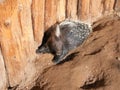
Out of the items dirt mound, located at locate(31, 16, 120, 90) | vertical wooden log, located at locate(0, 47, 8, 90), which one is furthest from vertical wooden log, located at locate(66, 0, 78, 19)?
vertical wooden log, located at locate(0, 47, 8, 90)

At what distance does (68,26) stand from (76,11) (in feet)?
0.59

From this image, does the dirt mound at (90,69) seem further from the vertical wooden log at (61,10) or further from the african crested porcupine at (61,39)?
the vertical wooden log at (61,10)

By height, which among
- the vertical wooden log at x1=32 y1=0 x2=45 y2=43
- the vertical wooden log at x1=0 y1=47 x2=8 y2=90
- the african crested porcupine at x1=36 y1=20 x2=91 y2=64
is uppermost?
the vertical wooden log at x1=32 y1=0 x2=45 y2=43

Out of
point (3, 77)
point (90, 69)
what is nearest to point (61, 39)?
point (90, 69)

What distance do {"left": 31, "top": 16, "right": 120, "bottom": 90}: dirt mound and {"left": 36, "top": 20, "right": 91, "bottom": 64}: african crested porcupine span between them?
3.1 inches

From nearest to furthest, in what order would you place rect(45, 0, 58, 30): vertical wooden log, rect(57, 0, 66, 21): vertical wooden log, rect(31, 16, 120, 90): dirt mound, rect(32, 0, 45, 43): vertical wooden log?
rect(31, 16, 120, 90): dirt mound
rect(32, 0, 45, 43): vertical wooden log
rect(45, 0, 58, 30): vertical wooden log
rect(57, 0, 66, 21): vertical wooden log

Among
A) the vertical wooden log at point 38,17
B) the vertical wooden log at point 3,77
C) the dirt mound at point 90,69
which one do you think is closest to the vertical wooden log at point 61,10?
the vertical wooden log at point 38,17

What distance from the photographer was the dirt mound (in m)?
2.86

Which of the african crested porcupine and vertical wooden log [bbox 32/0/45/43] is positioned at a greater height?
vertical wooden log [bbox 32/0/45/43]

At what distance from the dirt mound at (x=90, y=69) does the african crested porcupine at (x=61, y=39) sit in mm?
78

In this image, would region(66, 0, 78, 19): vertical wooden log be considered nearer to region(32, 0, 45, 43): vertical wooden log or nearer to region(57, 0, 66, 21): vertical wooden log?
region(57, 0, 66, 21): vertical wooden log

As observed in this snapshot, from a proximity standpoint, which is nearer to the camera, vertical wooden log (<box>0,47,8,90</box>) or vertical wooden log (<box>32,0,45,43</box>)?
vertical wooden log (<box>0,47,8,90</box>)

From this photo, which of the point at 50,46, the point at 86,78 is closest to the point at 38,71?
the point at 50,46

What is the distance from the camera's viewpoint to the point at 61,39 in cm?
330
